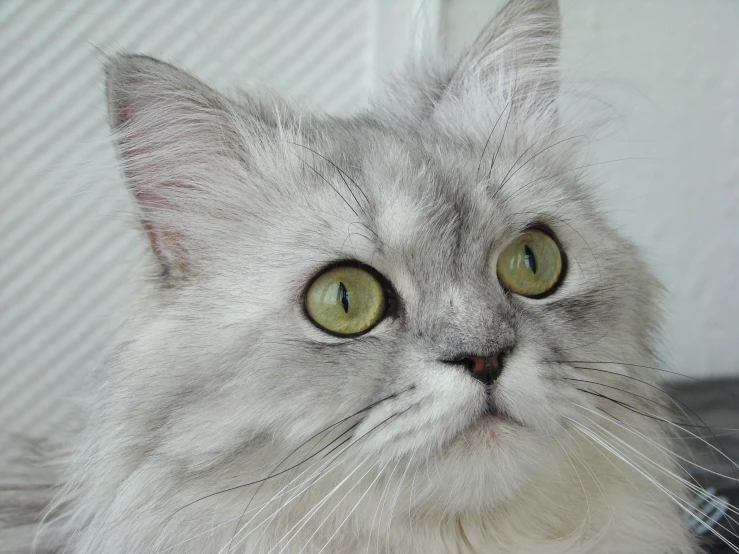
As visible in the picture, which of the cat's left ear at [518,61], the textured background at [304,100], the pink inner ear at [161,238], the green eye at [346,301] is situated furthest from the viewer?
the textured background at [304,100]

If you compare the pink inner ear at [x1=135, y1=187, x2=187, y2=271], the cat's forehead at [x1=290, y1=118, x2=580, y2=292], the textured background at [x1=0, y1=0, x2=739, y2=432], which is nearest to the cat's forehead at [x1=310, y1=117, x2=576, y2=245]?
the cat's forehead at [x1=290, y1=118, x2=580, y2=292]

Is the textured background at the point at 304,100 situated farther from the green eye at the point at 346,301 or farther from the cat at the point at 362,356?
the green eye at the point at 346,301

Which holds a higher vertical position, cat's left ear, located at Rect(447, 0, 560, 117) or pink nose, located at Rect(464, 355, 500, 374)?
cat's left ear, located at Rect(447, 0, 560, 117)

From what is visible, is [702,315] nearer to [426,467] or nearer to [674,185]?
[674,185]

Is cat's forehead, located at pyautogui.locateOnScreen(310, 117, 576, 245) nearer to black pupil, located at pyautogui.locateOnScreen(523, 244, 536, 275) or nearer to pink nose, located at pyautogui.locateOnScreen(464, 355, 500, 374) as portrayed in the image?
black pupil, located at pyautogui.locateOnScreen(523, 244, 536, 275)

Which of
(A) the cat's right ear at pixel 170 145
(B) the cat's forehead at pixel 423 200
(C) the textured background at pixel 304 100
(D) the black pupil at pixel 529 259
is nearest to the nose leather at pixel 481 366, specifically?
(B) the cat's forehead at pixel 423 200

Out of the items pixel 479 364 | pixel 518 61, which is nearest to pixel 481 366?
pixel 479 364

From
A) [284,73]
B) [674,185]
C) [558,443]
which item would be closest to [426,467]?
[558,443]
